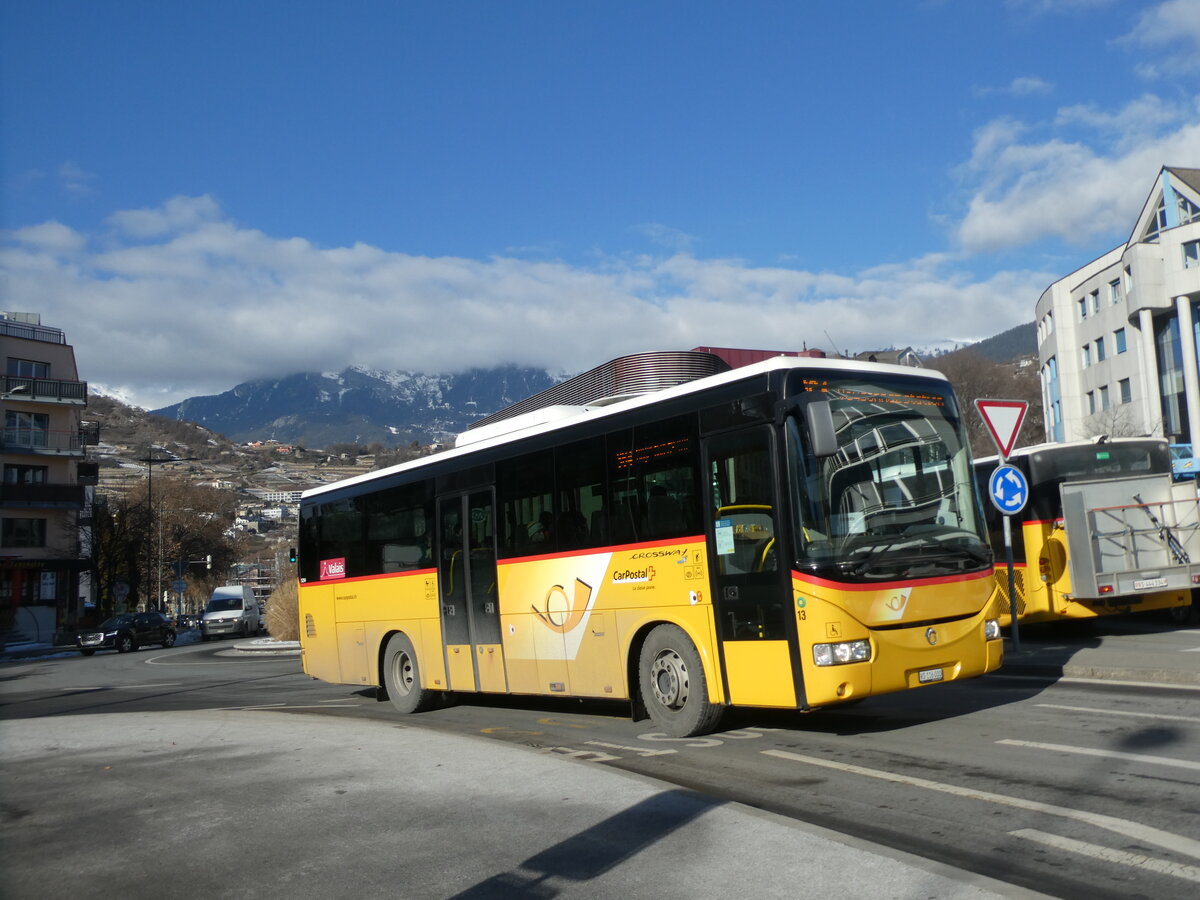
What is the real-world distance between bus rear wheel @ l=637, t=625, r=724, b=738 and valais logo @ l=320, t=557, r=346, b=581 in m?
6.72

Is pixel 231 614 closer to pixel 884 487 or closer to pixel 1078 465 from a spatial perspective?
pixel 1078 465

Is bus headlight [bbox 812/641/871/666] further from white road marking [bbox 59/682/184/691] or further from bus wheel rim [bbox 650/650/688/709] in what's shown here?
white road marking [bbox 59/682/184/691]

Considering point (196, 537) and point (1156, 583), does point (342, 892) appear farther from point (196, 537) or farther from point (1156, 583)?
point (196, 537)

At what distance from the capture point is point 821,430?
328 inches

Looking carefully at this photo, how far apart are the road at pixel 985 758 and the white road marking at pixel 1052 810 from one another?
16mm

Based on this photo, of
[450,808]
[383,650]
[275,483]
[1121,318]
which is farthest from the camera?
[275,483]

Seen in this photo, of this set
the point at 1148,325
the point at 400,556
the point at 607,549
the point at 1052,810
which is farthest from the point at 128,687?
the point at 1148,325

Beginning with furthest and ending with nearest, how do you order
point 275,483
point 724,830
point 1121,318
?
point 275,483 → point 1121,318 → point 724,830

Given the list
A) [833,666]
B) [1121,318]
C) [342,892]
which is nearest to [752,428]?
[833,666]

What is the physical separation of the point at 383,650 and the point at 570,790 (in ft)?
26.2

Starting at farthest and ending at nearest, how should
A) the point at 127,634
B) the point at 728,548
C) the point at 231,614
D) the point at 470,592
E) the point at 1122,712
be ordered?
the point at 231,614 < the point at 127,634 < the point at 470,592 < the point at 1122,712 < the point at 728,548

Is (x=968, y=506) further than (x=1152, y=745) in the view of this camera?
Yes

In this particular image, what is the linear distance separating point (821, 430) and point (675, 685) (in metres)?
2.94

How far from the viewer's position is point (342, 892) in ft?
17.1
